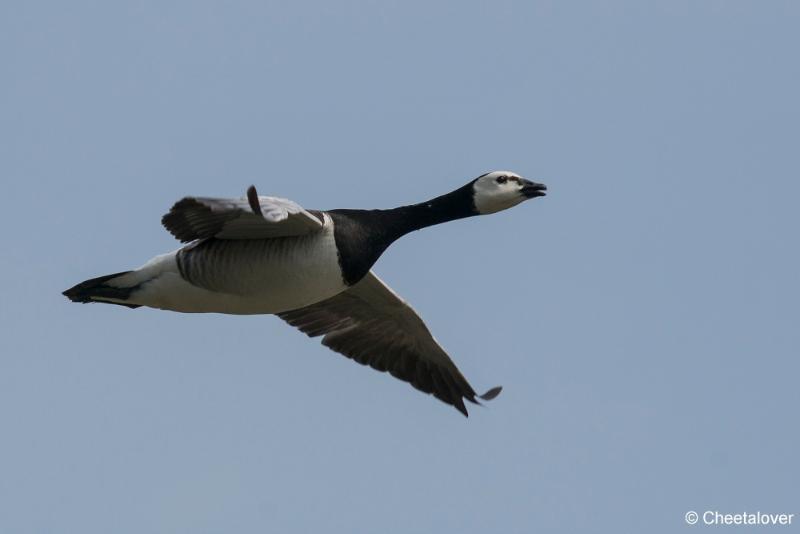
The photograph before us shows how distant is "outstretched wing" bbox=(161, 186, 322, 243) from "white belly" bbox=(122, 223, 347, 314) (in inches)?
6.9

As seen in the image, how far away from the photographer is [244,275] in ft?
48.3

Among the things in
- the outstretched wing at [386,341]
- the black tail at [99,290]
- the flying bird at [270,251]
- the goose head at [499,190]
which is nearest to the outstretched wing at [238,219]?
the flying bird at [270,251]

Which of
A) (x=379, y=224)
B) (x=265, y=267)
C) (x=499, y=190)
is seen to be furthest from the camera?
(x=499, y=190)

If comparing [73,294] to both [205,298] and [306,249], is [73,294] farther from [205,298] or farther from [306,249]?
[306,249]

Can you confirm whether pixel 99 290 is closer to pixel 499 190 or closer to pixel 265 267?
pixel 265 267

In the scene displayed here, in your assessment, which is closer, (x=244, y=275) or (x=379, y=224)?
(x=244, y=275)

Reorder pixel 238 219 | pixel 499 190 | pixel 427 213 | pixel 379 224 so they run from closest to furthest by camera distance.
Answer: pixel 238 219, pixel 379 224, pixel 427 213, pixel 499 190

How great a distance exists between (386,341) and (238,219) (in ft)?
15.2

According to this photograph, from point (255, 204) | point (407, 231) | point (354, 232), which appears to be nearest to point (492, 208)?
point (407, 231)

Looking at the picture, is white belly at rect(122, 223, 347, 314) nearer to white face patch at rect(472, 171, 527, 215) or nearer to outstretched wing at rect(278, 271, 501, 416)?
white face patch at rect(472, 171, 527, 215)

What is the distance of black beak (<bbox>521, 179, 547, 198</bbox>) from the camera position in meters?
16.6

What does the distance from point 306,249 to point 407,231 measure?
169 cm

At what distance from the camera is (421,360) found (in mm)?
18188

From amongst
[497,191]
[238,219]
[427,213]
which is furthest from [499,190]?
[238,219]
